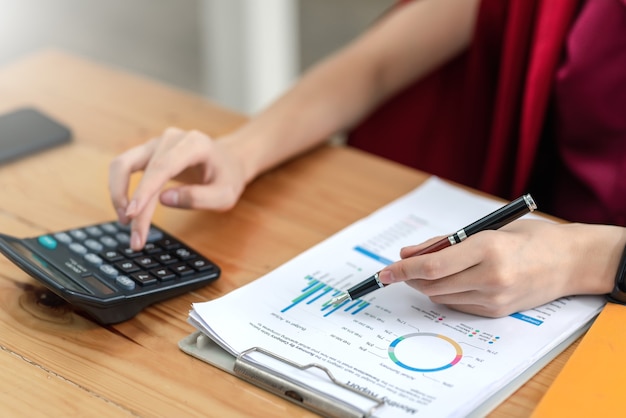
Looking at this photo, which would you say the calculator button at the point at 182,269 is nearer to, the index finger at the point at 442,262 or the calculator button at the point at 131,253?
the calculator button at the point at 131,253

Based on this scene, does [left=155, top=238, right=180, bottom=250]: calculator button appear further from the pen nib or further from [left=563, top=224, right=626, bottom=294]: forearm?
[left=563, top=224, right=626, bottom=294]: forearm

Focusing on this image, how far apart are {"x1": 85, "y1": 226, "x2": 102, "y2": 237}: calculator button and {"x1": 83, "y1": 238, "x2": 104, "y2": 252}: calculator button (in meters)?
0.01

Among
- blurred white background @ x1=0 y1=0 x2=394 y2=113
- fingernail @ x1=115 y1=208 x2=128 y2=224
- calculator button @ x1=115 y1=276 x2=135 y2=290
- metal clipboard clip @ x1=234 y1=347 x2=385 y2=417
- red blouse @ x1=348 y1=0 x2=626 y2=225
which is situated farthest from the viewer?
blurred white background @ x1=0 y1=0 x2=394 y2=113

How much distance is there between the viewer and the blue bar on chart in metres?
0.75

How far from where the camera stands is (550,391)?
0.66 meters

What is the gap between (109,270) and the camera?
2.52 ft

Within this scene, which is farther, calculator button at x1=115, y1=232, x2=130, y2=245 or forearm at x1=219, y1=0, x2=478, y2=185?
forearm at x1=219, y1=0, x2=478, y2=185

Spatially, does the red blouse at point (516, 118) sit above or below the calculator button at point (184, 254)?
above

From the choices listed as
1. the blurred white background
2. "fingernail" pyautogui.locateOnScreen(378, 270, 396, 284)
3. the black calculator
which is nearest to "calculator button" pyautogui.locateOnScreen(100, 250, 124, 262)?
the black calculator

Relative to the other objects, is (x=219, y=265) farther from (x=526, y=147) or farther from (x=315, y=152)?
(x=526, y=147)

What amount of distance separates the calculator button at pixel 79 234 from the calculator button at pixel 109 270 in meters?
0.06

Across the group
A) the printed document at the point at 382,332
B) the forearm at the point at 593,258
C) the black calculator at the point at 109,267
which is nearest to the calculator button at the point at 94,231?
the black calculator at the point at 109,267

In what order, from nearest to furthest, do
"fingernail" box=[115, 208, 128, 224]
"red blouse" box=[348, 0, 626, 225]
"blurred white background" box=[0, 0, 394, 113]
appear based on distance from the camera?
"fingernail" box=[115, 208, 128, 224] → "red blouse" box=[348, 0, 626, 225] → "blurred white background" box=[0, 0, 394, 113]

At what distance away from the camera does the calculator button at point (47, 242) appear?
797 mm
